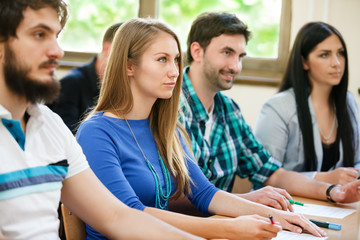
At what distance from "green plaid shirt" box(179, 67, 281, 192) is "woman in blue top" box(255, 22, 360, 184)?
15 cm

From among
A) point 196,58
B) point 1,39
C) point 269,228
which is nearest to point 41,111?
point 1,39

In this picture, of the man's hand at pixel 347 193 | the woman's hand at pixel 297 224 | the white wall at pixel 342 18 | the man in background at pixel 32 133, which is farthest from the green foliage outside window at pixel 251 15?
the man in background at pixel 32 133

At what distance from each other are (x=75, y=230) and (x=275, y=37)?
263 centimetres

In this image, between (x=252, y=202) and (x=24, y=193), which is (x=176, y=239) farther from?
(x=252, y=202)

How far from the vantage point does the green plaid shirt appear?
217 centimetres

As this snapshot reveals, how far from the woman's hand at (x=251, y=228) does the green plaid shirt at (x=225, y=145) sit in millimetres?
Result: 797

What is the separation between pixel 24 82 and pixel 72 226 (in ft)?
1.71

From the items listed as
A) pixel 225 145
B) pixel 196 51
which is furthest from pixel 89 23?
pixel 225 145

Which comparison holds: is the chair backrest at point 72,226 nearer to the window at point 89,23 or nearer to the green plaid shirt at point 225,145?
the green plaid shirt at point 225,145

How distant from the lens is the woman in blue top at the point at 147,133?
1.49 meters

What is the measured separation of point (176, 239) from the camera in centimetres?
120

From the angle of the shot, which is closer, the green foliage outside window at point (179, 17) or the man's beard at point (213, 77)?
the man's beard at point (213, 77)

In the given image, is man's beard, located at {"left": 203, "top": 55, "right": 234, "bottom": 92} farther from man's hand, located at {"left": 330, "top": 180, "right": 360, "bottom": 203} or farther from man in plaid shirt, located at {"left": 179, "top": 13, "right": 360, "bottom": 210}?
man's hand, located at {"left": 330, "top": 180, "right": 360, "bottom": 203}

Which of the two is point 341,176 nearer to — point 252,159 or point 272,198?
point 252,159
